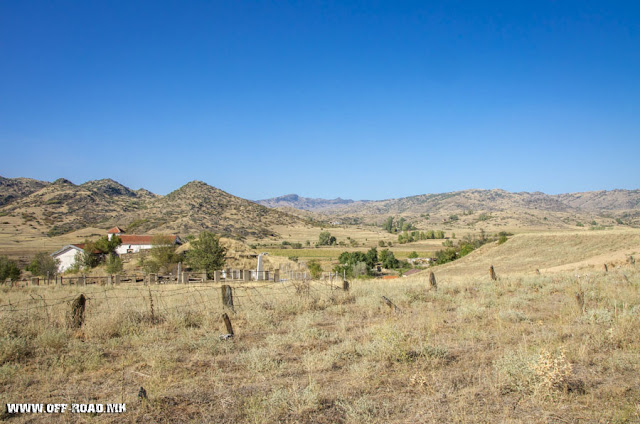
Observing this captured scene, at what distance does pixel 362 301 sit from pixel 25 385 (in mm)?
9151

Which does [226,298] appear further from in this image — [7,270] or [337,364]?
[7,270]

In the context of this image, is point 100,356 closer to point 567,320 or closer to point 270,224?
point 567,320

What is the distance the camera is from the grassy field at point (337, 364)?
516cm

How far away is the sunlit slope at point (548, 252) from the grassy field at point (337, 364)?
28.5 meters

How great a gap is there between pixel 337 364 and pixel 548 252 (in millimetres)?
43391

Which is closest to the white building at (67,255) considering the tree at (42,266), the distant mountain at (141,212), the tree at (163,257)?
the tree at (42,266)

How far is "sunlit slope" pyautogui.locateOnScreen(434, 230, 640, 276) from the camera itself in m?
37.4

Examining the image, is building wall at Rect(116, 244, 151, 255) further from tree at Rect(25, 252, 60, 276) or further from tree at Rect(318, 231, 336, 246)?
tree at Rect(318, 231, 336, 246)

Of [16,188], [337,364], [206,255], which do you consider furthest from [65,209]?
[337,364]

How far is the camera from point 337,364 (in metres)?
7.13

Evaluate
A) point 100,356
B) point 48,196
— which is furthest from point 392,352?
point 48,196

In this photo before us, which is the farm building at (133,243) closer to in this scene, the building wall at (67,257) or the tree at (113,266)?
the building wall at (67,257)

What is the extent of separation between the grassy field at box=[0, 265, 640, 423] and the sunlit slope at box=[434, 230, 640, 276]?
28499mm

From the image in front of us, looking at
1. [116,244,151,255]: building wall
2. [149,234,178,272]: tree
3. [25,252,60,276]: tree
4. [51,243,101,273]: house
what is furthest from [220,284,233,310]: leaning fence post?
[116,244,151,255]: building wall
